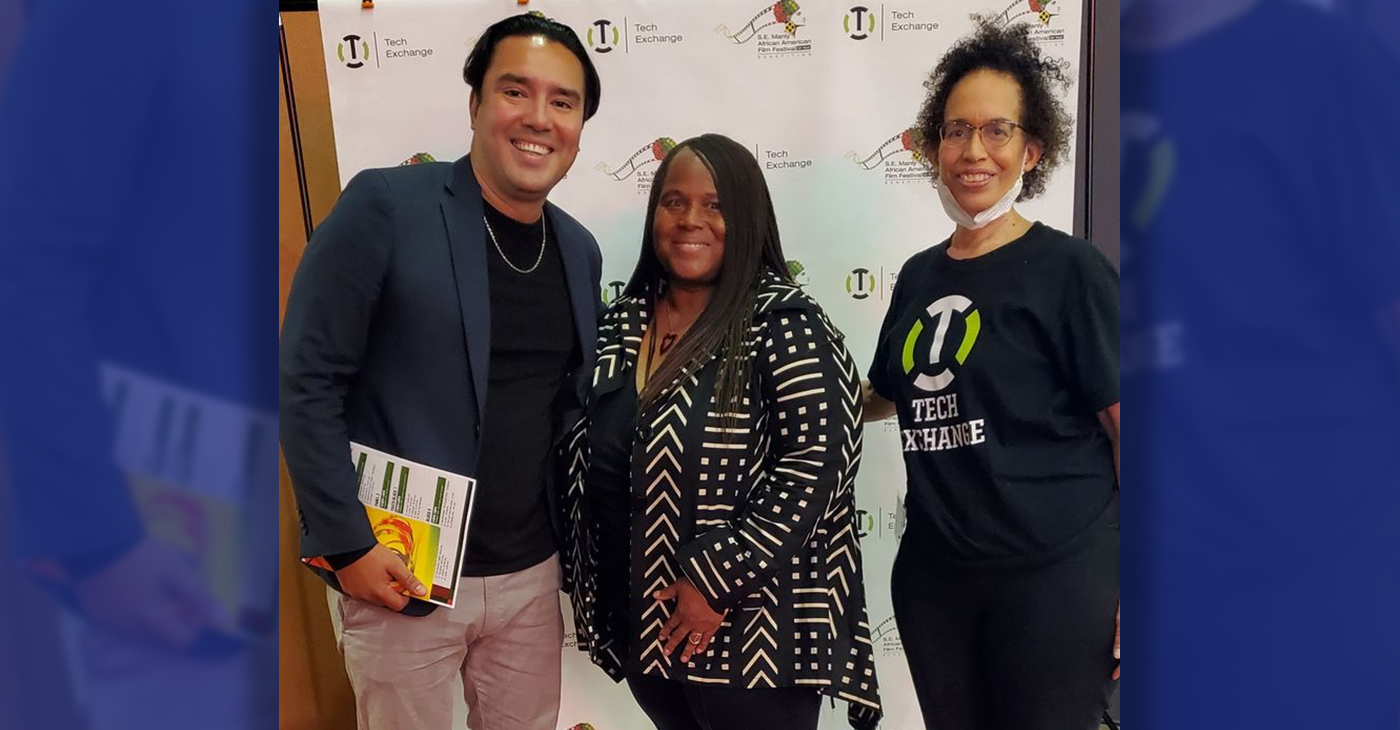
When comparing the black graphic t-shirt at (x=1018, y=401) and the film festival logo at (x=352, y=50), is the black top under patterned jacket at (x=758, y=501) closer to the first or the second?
the black graphic t-shirt at (x=1018, y=401)

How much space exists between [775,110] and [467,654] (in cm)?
106

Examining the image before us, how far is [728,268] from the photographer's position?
50.8 inches

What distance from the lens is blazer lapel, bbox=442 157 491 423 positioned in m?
1.25

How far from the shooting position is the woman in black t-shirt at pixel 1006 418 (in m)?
1.27

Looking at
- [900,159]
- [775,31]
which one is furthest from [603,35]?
[900,159]

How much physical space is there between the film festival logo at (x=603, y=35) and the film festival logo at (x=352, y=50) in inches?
15.0

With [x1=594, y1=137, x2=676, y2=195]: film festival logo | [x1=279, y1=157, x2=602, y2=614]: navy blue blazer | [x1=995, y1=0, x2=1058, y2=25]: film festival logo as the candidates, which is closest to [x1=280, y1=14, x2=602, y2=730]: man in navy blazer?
[x1=279, y1=157, x2=602, y2=614]: navy blue blazer

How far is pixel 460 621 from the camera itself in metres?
1.33

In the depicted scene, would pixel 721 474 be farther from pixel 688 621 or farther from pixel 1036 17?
pixel 1036 17
